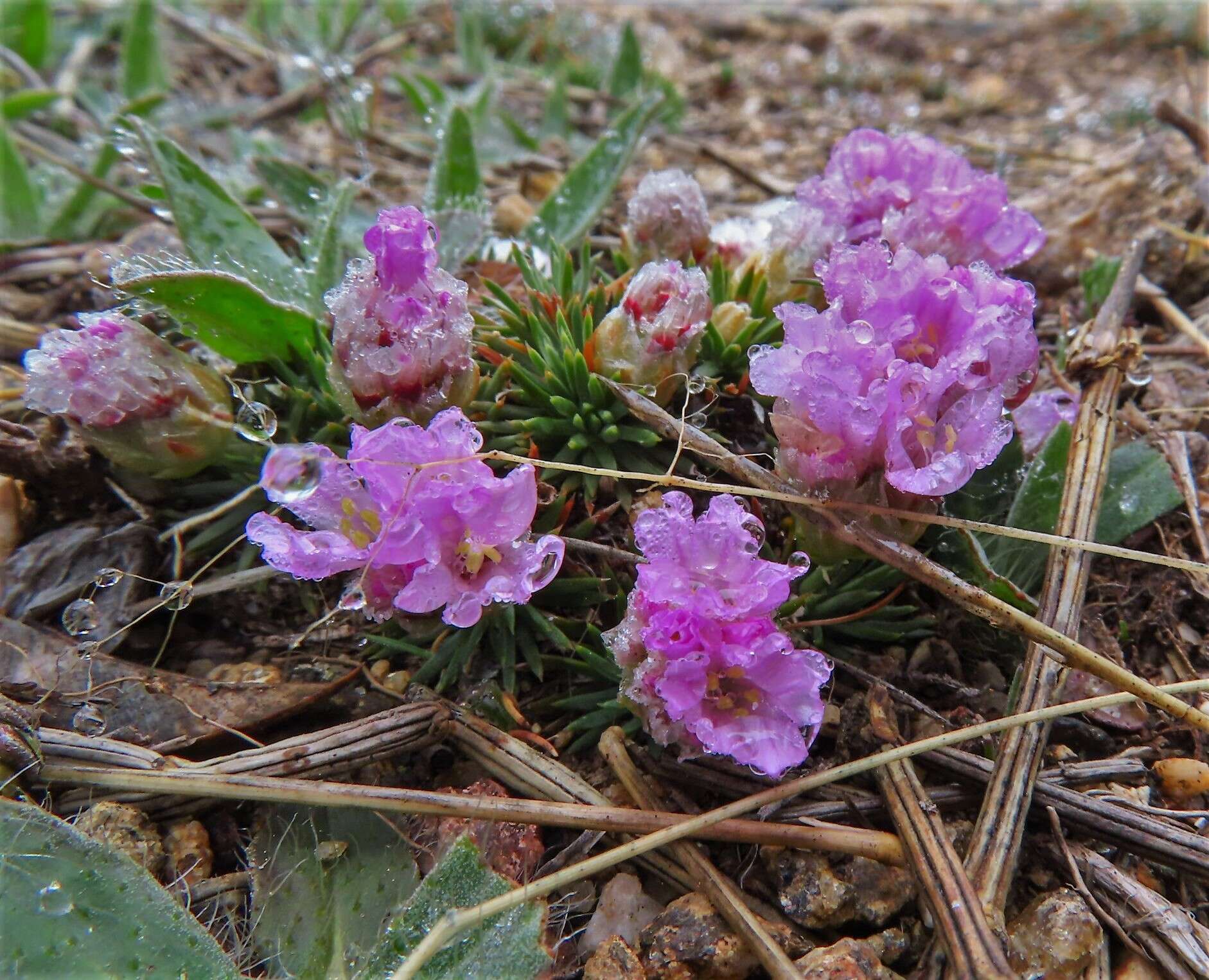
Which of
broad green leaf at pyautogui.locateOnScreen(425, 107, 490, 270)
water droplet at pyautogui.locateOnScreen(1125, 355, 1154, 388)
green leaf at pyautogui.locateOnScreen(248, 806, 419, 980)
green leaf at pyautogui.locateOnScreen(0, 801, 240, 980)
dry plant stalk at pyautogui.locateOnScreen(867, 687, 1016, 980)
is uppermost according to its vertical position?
broad green leaf at pyautogui.locateOnScreen(425, 107, 490, 270)

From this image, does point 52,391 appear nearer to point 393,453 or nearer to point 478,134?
point 393,453

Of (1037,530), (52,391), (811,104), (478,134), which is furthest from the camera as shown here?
(811,104)

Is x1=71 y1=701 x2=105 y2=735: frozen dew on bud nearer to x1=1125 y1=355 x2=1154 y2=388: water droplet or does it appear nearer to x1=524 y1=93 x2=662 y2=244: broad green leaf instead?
x1=524 y1=93 x2=662 y2=244: broad green leaf

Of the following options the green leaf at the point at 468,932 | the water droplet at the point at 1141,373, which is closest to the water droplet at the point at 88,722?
the green leaf at the point at 468,932

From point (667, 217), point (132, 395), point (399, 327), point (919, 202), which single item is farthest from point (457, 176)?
point (919, 202)

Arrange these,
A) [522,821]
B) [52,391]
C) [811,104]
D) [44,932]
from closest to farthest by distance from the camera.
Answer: [44,932], [522,821], [52,391], [811,104]

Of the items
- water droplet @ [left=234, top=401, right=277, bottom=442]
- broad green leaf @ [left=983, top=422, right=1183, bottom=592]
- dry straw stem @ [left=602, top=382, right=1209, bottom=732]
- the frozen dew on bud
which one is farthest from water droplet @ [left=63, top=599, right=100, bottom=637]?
broad green leaf @ [left=983, top=422, right=1183, bottom=592]

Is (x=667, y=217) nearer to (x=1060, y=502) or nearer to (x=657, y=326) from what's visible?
(x=657, y=326)

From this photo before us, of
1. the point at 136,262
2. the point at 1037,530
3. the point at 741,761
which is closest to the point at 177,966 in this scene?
the point at 741,761
